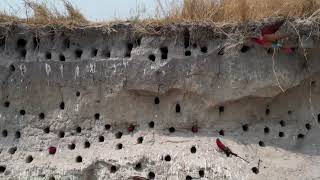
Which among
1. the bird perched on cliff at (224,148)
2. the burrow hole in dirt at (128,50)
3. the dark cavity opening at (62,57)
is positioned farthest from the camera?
the dark cavity opening at (62,57)

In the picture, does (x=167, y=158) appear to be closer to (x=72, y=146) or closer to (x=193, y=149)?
(x=193, y=149)

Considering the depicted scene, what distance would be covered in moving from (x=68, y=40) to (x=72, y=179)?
77.3 inches

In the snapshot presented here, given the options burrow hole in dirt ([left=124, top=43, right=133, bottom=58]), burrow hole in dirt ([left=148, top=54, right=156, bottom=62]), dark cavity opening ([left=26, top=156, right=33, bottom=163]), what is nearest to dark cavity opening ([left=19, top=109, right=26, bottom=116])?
dark cavity opening ([left=26, top=156, right=33, bottom=163])

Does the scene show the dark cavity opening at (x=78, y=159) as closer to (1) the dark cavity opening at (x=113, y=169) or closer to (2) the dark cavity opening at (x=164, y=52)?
(1) the dark cavity opening at (x=113, y=169)

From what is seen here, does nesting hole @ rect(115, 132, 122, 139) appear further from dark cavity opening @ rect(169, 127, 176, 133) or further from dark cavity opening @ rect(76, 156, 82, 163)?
dark cavity opening @ rect(169, 127, 176, 133)

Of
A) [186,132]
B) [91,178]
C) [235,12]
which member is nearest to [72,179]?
[91,178]

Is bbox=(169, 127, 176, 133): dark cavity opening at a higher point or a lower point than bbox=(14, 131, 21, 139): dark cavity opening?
higher

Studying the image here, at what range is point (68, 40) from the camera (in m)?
6.77

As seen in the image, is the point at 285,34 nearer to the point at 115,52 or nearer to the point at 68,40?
the point at 115,52

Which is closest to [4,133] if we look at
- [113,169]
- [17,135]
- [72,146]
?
[17,135]

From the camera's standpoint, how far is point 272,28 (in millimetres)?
6180

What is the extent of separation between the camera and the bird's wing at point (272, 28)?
6174 mm

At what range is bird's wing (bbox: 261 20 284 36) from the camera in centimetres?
617

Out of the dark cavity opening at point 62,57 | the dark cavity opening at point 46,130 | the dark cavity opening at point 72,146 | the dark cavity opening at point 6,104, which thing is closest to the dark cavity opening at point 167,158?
the dark cavity opening at point 72,146
